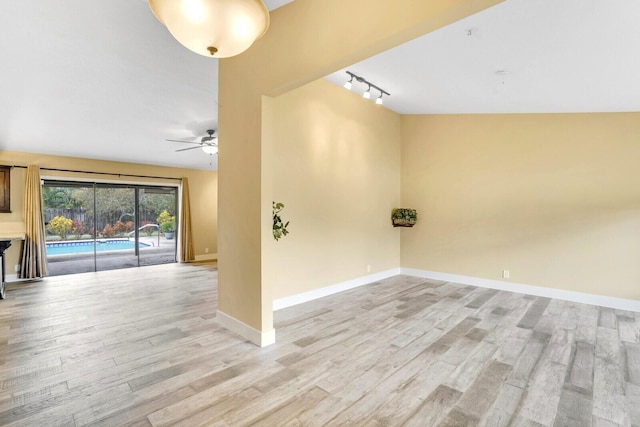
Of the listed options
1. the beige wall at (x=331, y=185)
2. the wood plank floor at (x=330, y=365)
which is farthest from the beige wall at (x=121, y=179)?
the beige wall at (x=331, y=185)

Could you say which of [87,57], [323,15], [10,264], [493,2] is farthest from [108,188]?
[493,2]

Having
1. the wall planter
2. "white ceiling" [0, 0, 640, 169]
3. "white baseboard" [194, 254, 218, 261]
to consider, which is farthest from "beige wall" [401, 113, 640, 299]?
"white baseboard" [194, 254, 218, 261]

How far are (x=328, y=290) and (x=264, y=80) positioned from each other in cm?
325

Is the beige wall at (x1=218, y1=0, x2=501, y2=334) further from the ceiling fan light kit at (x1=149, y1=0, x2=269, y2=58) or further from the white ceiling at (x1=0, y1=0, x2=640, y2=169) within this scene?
the ceiling fan light kit at (x1=149, y1=0, x2=269, y2=58)

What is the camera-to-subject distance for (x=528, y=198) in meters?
5.05

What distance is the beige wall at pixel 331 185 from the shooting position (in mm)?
4309

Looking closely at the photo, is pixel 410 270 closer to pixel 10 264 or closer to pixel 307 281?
pixel 307 281

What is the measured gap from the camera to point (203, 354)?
2.85 m

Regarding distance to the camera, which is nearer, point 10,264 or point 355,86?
point 355,86

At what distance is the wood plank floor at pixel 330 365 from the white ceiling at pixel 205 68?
283cm

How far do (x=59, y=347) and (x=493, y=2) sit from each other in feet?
14.8

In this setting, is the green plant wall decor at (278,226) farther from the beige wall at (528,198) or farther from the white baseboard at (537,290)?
the white baseboard at (537,290)

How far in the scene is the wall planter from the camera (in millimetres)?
6047

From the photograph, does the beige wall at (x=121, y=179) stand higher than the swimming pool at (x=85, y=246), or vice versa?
the beige wall at (x=121, y=179)
